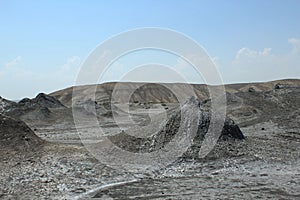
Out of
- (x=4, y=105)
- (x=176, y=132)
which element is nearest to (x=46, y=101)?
(x=4, y=105)

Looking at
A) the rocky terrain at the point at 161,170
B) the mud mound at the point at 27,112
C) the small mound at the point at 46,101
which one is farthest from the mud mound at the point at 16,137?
the small mound at the point at 46,101

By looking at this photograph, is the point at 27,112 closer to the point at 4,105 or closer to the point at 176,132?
the point at 4,105

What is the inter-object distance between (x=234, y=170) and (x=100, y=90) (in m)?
107

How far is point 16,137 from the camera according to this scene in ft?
63.5

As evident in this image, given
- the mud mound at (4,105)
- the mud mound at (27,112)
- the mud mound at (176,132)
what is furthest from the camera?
the mud mound at (4,105)

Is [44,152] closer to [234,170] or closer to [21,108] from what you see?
[234,170]

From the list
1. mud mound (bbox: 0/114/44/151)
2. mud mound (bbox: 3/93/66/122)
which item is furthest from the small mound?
mud mound (bbox: 0/114/44/151)

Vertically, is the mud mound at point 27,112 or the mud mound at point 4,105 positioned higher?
the mud mound at point 4,105

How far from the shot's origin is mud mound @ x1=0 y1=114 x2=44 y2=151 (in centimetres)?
1875

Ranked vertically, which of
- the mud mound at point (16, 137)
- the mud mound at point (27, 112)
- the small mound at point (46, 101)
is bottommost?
the mud mound at point (16, 137)

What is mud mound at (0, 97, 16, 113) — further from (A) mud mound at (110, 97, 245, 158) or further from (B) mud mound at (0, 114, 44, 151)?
(A) mud mound at (110, 97, 245, 158)

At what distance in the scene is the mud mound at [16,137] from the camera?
61.5 feet

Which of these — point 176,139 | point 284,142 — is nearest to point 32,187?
point 176,139

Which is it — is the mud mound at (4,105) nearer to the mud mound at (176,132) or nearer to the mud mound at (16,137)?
the mud mound at (16,137)
